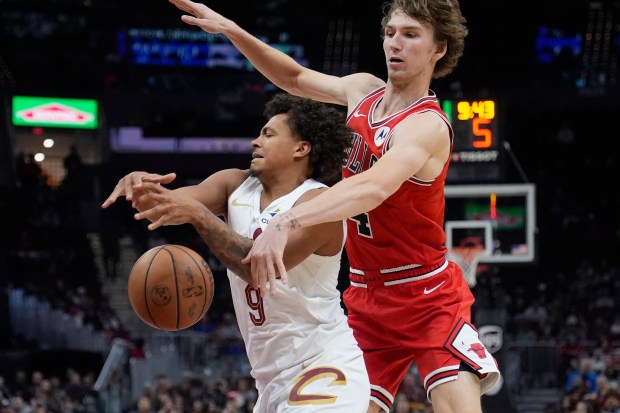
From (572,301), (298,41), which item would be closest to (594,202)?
(572,301)

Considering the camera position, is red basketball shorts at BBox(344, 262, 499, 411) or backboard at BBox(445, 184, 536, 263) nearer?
red basketball shorts at BBox(344, 262, 499, 411)

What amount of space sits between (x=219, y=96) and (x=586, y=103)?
7.40m

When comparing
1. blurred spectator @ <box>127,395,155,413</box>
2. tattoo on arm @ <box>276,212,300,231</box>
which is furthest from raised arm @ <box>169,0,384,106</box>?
blurred spectator @ <box>127,395,155,413</box>

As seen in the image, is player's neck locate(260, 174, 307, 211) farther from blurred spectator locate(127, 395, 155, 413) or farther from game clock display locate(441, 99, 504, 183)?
blurred spectator locate(127, 395, 155, 413)

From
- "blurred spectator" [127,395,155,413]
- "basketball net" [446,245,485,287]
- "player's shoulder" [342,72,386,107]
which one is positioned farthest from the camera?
"blurred spectator" [127,395,155,413]

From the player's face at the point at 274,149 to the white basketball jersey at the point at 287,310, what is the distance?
0.40ft

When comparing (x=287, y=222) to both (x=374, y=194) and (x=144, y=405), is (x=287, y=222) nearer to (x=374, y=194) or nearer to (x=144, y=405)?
(x=374, y=194)

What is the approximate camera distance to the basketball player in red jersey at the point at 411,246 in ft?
14.5

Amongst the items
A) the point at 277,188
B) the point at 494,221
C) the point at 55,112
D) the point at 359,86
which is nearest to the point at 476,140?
the point at 494,221

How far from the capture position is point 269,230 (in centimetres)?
335

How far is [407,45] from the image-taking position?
445 cm

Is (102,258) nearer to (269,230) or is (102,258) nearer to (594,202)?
(594,202)

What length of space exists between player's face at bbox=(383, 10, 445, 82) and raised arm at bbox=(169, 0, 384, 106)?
1.40 feet

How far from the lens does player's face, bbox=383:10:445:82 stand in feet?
14.5
